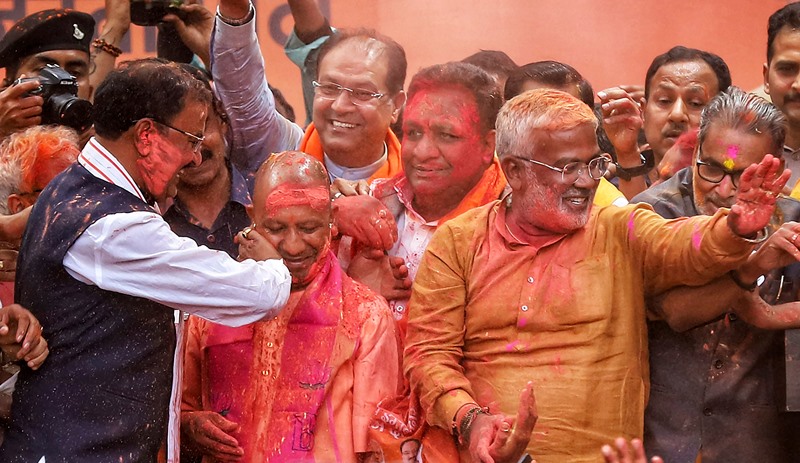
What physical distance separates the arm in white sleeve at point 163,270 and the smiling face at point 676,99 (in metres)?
2.06

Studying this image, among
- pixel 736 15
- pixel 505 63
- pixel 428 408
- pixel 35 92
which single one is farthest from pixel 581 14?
pixel 428 408

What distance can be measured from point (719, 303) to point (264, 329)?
1384 mm

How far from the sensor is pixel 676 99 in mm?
4855

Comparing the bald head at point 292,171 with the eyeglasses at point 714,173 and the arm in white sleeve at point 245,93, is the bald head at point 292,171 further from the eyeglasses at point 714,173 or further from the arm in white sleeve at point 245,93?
the eyeglasses at point 714,173

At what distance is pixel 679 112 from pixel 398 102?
44.0 inches

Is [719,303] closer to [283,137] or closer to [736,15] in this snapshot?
[283,137]

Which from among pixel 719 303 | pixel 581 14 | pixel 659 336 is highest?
pixel 719 303

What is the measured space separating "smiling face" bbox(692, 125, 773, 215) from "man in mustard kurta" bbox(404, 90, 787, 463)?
232 mm

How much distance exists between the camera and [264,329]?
3779mm

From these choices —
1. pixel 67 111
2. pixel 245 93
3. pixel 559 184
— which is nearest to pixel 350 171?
pixel 245 93

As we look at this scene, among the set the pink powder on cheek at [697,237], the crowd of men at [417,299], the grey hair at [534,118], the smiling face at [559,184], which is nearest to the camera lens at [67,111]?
the crowd of men at [417,299]

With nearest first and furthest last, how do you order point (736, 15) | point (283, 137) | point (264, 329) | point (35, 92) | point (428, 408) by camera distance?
point (428, 408)
point (264, 329)
point (35, 92)
point (283, 137)
point (736, 15)

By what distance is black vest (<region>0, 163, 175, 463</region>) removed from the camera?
3.29 metres

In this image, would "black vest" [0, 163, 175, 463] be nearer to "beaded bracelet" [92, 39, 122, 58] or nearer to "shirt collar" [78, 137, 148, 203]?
"shirt collar" [78, 137, 148, 203]
